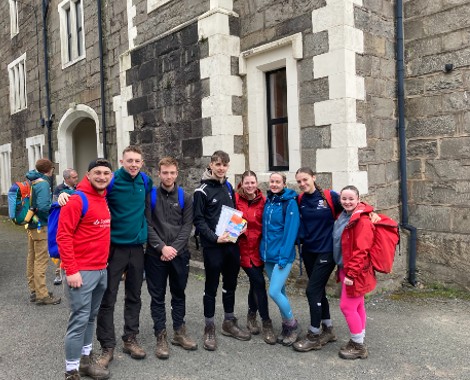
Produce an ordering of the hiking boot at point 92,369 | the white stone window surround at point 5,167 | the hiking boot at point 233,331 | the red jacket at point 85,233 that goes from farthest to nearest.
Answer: the white stone window surround at point 5,167
the hiking boot at point 233,331
the hiking boot at point 92,369
the red jacket at point 85,233

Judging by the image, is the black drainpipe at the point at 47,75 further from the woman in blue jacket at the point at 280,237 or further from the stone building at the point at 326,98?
the woman in blue jacket at the point at 280,237

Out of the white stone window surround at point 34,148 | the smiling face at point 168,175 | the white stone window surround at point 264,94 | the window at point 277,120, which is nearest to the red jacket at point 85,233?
the smiling face at point 168,175

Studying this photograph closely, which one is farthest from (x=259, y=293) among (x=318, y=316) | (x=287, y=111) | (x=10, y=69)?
(x=10, y=69)

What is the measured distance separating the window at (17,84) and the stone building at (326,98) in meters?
7.53

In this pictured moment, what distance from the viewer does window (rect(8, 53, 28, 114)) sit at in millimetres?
14016

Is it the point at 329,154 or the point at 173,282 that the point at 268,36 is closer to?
the point at 329,154

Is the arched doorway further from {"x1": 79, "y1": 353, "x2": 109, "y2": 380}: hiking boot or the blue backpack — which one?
{"x1": 79, "y1": 353, "x2": 109, "y2": 380}: hiking boot

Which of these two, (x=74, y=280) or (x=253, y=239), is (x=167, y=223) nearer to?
(x=253, y=239)

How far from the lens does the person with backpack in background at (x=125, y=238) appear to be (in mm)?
3615

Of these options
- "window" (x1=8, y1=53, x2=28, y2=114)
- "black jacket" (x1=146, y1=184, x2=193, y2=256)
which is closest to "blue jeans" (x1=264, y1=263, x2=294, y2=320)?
"black jacket" (x1=146, y1=184, x2=193, y2=256)

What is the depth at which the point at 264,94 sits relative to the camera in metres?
6.34

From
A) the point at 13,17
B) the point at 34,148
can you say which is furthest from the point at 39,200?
the point at 13,17

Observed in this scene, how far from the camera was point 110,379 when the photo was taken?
11.4 feet

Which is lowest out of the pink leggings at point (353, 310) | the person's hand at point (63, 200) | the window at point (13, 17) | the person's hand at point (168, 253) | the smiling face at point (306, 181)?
the pink leggings at point (353, 310)
